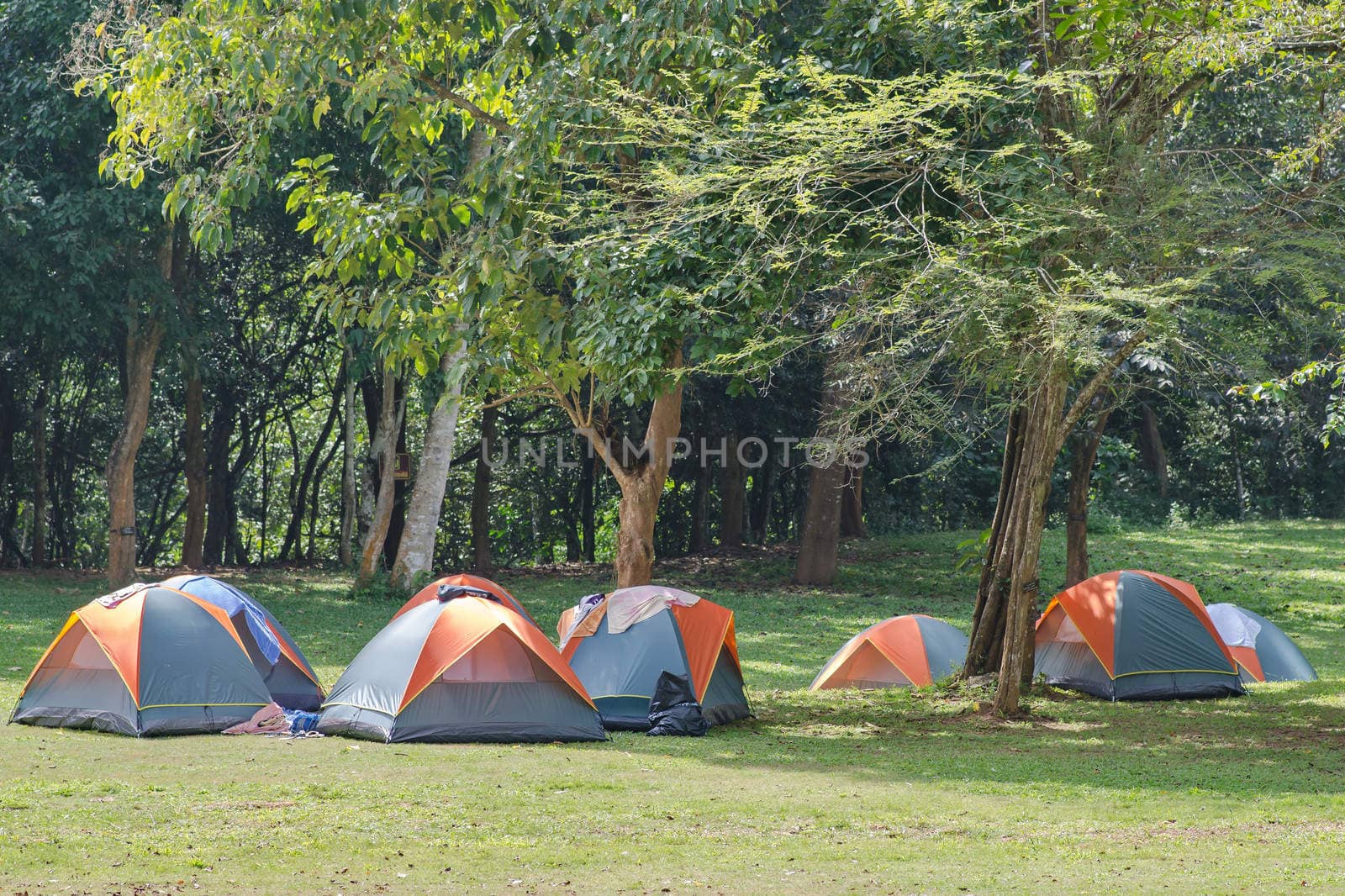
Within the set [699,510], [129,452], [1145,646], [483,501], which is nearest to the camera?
[1145,646]

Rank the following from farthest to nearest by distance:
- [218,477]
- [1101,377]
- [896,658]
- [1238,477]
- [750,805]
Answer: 1. [1238,477]
2. [218,477]
3. [896,658]
4. [1101,377]
5. [750,805]

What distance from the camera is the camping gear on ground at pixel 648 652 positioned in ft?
37.2

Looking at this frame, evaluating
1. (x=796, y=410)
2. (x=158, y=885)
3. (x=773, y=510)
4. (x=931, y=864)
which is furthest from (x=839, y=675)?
(x=773, y=510)

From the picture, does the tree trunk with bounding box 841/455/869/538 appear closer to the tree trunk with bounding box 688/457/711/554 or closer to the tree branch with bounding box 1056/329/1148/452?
the tree trunk with bounding box 688/457/711/554

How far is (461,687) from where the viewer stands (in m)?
10.5

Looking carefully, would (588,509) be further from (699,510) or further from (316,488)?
(316,488)

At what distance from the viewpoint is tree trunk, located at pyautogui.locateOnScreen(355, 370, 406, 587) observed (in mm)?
20984

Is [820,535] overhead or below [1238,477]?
below

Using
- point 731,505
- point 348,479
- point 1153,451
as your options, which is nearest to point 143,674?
point 348,479

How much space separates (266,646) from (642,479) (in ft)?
13.9

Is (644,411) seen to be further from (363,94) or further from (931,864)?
(931,864)

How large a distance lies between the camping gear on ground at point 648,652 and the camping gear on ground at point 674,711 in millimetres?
62

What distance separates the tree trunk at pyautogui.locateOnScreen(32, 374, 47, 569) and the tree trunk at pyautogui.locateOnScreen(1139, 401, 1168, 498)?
2164 cm

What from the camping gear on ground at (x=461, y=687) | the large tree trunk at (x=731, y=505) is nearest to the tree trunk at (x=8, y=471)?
the large tree trunk at (x=731, y=505)
